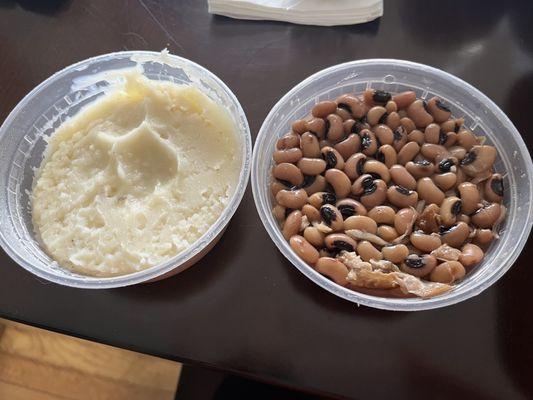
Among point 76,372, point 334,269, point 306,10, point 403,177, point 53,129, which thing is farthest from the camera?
point 76,372

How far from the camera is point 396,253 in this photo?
87 centimetres

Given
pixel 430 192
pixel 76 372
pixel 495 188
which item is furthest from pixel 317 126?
pixel 76 372

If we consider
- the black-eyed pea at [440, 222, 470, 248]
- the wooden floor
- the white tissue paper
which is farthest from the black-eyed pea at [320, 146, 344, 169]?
the wooden floor

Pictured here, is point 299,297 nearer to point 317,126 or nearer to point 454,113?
point 317,126

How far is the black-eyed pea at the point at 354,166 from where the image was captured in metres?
0.96

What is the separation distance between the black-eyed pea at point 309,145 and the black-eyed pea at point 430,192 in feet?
0.66

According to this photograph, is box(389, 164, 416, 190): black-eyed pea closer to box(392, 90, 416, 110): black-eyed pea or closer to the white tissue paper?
box(392, 90, 416, 110): black-eyed pea

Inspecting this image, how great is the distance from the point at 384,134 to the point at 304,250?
0.29m

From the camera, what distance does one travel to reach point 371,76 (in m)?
1.03

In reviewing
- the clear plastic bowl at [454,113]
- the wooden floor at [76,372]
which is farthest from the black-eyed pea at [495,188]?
the wooden floor at [76,372]

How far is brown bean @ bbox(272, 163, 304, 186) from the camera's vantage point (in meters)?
0.94

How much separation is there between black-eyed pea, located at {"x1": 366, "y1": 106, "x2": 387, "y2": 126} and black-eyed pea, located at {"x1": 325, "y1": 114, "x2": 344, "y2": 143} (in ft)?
0.18

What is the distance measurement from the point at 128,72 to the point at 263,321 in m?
0.55

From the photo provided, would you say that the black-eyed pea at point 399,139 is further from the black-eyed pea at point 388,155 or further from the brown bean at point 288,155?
the brown bean at point 288,155
